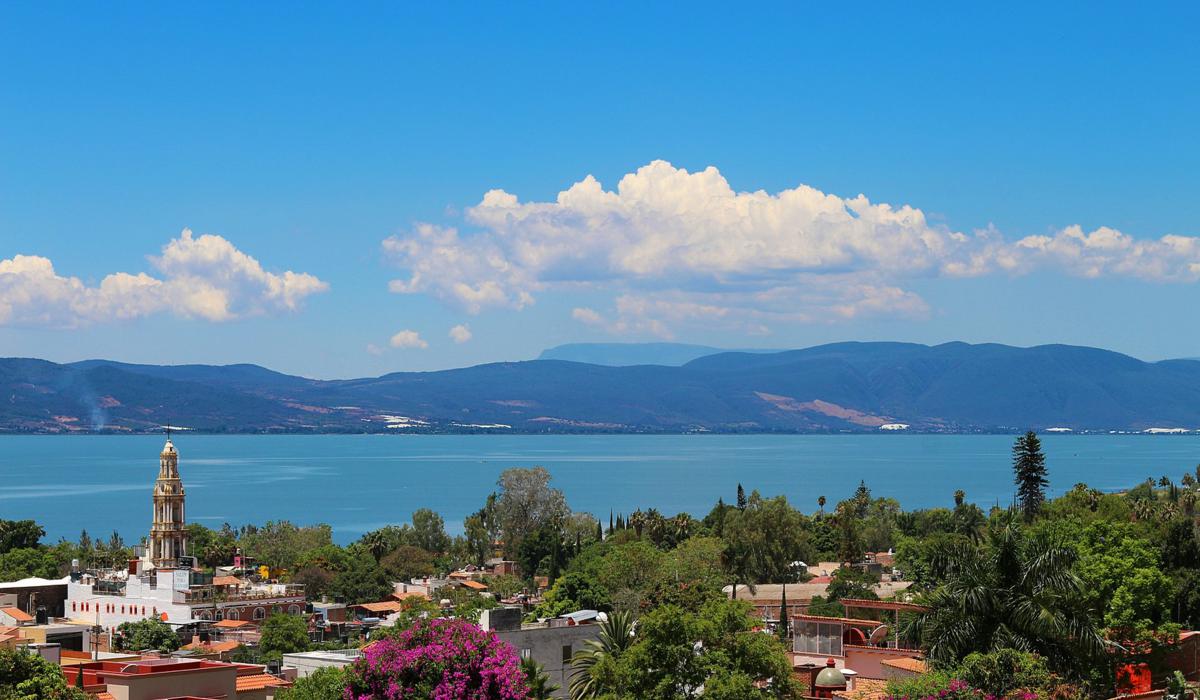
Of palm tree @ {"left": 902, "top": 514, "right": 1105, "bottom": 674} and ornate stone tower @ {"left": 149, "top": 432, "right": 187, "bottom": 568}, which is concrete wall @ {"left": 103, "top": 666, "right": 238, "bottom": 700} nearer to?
palm tree @ {"left": 902, "top": 514, "right": 1105, "bottom": 674}

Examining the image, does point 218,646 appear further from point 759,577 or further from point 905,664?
point 759,577

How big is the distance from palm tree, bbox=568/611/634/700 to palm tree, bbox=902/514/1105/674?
7.53 m

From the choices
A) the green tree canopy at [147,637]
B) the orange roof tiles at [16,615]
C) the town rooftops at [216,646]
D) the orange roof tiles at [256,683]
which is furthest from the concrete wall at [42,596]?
the orange roof tiles at [256,683]

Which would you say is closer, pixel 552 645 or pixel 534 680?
pixel 534 680

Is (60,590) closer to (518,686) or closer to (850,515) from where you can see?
(518,686)

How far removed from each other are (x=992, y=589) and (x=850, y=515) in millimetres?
100034

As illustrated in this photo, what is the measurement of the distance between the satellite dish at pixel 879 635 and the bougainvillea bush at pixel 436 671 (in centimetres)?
1765

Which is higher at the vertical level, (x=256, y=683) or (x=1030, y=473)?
(x=1030, y=473)

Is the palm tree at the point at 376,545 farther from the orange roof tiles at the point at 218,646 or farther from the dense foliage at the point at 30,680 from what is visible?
the dense foliage at the point at 30,680

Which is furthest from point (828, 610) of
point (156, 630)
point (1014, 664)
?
point (1014, 664)

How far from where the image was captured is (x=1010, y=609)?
31.5 m

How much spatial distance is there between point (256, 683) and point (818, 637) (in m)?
16.9

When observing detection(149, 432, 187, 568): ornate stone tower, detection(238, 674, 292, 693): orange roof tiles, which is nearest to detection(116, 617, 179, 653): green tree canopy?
detection(238, 674, 292, 693): orange roof tiles

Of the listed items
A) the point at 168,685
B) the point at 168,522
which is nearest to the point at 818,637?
the point at 168,685
